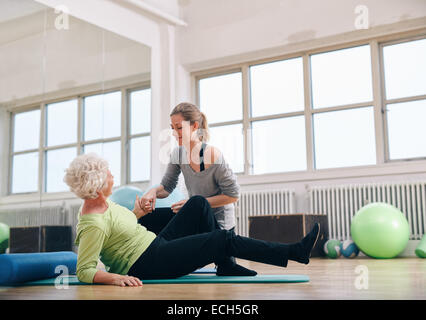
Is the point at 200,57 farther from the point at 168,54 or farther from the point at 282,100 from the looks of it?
the point at 282,100

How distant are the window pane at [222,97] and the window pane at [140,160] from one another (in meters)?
0.94

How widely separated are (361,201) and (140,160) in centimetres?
263

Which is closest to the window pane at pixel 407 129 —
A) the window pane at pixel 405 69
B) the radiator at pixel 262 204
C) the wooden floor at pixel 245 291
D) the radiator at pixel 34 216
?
the window pane at pixel 405 69

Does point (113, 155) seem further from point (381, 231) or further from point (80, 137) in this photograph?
point (381, 231)

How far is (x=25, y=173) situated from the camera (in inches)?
187

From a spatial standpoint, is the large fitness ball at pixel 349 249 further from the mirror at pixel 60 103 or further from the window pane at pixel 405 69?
the mirror at pixel 60 103

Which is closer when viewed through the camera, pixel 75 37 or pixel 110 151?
pixel 75 37

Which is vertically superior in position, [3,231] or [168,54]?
[168,54]
